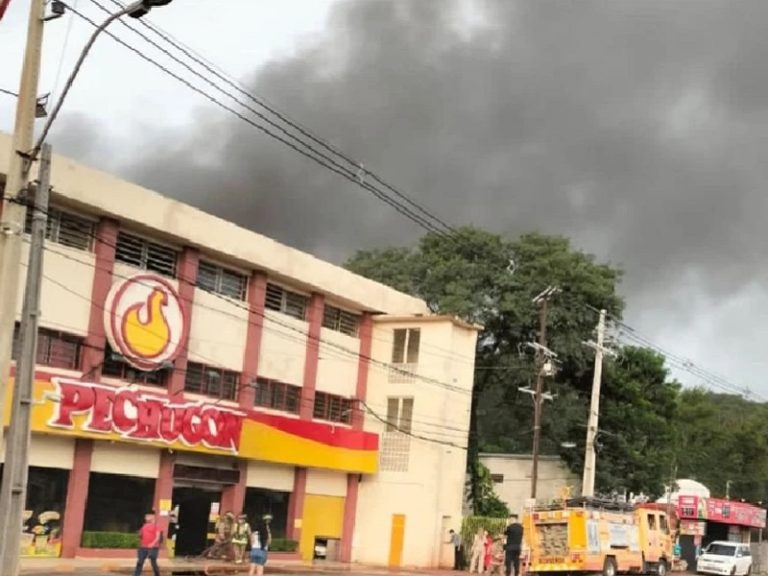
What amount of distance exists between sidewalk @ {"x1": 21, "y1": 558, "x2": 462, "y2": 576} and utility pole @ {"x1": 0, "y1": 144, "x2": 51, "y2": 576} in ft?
33.9

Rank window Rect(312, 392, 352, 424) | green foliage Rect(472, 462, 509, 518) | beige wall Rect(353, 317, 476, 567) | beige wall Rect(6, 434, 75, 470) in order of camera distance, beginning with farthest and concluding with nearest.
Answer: green foliage Rect(472, 462, 509, 518) < beige wall Rect(353, 317, 476, 567) < window Rect(312, 392, 352, 424) < beige wall Rect(6, 434, 75, 470)

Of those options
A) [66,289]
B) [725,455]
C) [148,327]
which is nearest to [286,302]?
[148,327]

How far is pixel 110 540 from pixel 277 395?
877 centimetres

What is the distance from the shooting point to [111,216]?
98.2 ft

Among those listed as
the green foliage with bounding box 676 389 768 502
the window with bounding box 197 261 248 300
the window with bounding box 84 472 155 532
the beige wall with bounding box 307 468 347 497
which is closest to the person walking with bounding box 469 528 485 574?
the beige wall with bounding box 307 468 347 497

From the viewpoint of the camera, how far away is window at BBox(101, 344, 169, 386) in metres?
30.2

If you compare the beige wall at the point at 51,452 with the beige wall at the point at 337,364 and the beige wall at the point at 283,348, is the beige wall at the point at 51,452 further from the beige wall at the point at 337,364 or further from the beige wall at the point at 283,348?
A: the beige wall at the point at 337,364

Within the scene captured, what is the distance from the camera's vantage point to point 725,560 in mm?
50656

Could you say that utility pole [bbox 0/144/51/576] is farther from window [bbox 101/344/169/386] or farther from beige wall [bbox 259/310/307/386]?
beige wall [bbox 259/310/307/386]

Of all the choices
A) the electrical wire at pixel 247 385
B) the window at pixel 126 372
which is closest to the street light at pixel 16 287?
the electrical wire at pixel 247 385

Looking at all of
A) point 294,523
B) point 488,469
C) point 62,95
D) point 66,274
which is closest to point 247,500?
point 294,523

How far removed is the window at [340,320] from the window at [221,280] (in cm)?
485

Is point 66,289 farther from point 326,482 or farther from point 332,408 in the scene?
point 326,482

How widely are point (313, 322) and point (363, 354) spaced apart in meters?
3.63
